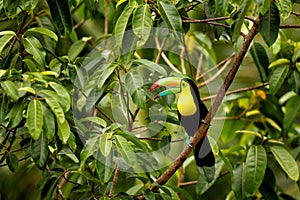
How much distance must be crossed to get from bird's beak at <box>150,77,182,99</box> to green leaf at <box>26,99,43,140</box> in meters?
0.32

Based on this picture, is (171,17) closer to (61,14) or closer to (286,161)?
(61,14)

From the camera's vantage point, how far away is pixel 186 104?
1.51 meters

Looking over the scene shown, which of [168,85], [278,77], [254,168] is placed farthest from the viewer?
[278,77]

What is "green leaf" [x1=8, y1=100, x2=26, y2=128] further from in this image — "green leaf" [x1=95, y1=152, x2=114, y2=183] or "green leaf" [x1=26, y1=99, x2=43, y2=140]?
"green leaf" [x1=95, y1=152, x2=114, y2=183]

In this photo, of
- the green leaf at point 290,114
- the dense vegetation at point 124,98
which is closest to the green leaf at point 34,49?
the dense vegetation at point 124,98

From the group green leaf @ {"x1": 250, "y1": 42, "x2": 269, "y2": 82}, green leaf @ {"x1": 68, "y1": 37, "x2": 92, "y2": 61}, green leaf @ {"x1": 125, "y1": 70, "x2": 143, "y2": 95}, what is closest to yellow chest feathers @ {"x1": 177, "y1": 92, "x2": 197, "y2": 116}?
green leaf @ {"x1": 125, "y1": 70, "x2": 143, "y2": 95}

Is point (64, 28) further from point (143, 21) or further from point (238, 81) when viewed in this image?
point (238, 81)

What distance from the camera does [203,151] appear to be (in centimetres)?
150

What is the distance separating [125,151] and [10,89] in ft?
0.98

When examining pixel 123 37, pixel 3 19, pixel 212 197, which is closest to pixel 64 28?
pixel 123 37

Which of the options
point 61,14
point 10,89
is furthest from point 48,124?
point 61,14

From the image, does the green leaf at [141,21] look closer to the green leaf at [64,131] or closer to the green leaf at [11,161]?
the green leaf at [64,131]

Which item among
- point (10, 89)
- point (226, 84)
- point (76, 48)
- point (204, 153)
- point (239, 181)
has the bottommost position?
point (239, 181)

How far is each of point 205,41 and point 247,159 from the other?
630mm
